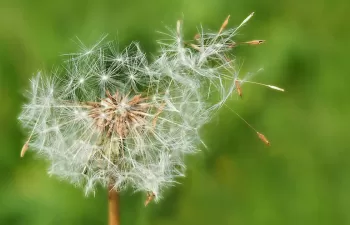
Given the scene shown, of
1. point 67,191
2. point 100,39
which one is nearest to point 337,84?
point 100,39

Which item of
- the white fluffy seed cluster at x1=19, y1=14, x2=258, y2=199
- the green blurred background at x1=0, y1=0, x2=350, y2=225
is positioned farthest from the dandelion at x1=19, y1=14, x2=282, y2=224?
the green blurred background at x1=0, y1=0, x2=350, y2=225

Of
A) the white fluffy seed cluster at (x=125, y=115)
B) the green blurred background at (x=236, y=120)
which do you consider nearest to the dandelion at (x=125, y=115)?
the white fluffy seed cluster at (x=125, y=115)

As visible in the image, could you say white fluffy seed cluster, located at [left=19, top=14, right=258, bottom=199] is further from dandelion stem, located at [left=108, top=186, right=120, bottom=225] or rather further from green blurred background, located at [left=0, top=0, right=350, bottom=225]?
green blurred background, located at [left=0, top=0, right=350, bottom=225]

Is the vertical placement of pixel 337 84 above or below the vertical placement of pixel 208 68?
above

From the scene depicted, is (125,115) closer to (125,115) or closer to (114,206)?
(125,115)

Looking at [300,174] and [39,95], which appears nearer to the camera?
[39,95]

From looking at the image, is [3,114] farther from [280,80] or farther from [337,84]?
[337,84]
